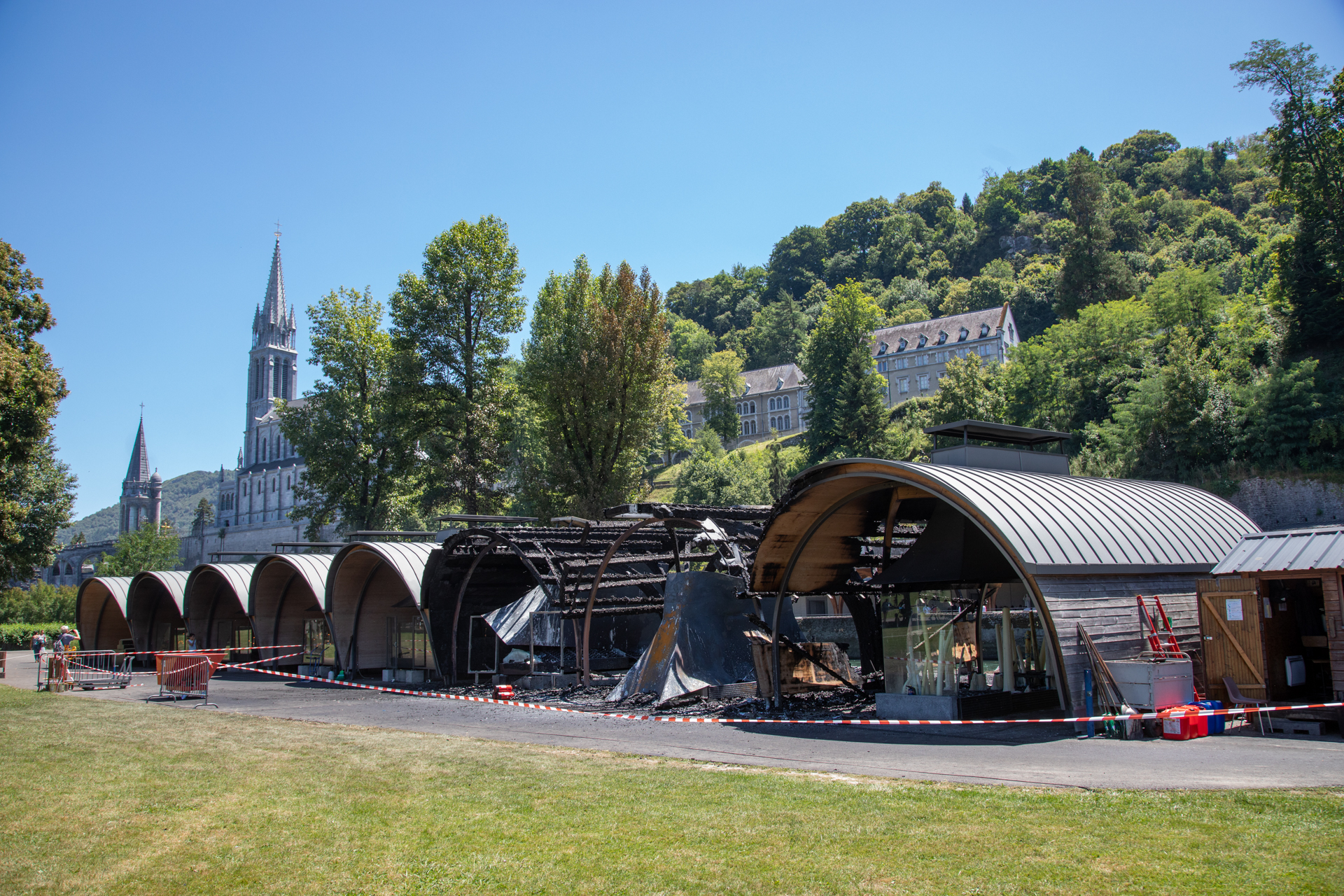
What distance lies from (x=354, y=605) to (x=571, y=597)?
423 inches

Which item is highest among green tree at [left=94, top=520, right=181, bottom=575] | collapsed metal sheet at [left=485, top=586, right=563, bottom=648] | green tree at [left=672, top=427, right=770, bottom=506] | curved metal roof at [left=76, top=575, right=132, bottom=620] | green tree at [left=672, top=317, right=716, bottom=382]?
green tree at [left=672, top=317, right=716, bottom=382]

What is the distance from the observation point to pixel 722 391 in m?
116

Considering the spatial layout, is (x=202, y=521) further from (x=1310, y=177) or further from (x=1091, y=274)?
(x=1310, y=177)

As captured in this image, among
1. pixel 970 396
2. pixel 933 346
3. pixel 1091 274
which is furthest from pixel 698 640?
pixel 933 346

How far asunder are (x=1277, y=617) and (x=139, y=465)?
7980 inches

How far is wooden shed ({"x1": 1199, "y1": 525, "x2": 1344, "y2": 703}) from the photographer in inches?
511

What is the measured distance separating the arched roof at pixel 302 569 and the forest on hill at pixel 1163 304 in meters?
33.1

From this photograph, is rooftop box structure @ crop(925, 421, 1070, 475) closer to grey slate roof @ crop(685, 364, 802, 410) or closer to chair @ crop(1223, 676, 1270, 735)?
chair @ crop(1223, 676, 1270, 735)

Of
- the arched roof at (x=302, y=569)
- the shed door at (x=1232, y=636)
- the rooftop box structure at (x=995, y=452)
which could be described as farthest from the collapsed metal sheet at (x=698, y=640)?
the arched roof at (x=302, y=569)

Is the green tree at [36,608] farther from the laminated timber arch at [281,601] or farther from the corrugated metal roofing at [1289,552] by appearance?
the corrugated metal roofing at [1289,552]

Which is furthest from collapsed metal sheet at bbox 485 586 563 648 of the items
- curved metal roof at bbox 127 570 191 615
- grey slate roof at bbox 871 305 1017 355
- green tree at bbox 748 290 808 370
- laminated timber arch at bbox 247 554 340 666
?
green tree at bbox 748 290 808 370

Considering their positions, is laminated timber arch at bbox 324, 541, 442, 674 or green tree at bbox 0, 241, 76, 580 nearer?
green tree at bbox 0, 241, 76, 580

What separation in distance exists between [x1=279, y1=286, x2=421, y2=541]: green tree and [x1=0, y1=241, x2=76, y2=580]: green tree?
1091 centimetres

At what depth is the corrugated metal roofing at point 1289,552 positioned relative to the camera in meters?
12.9
